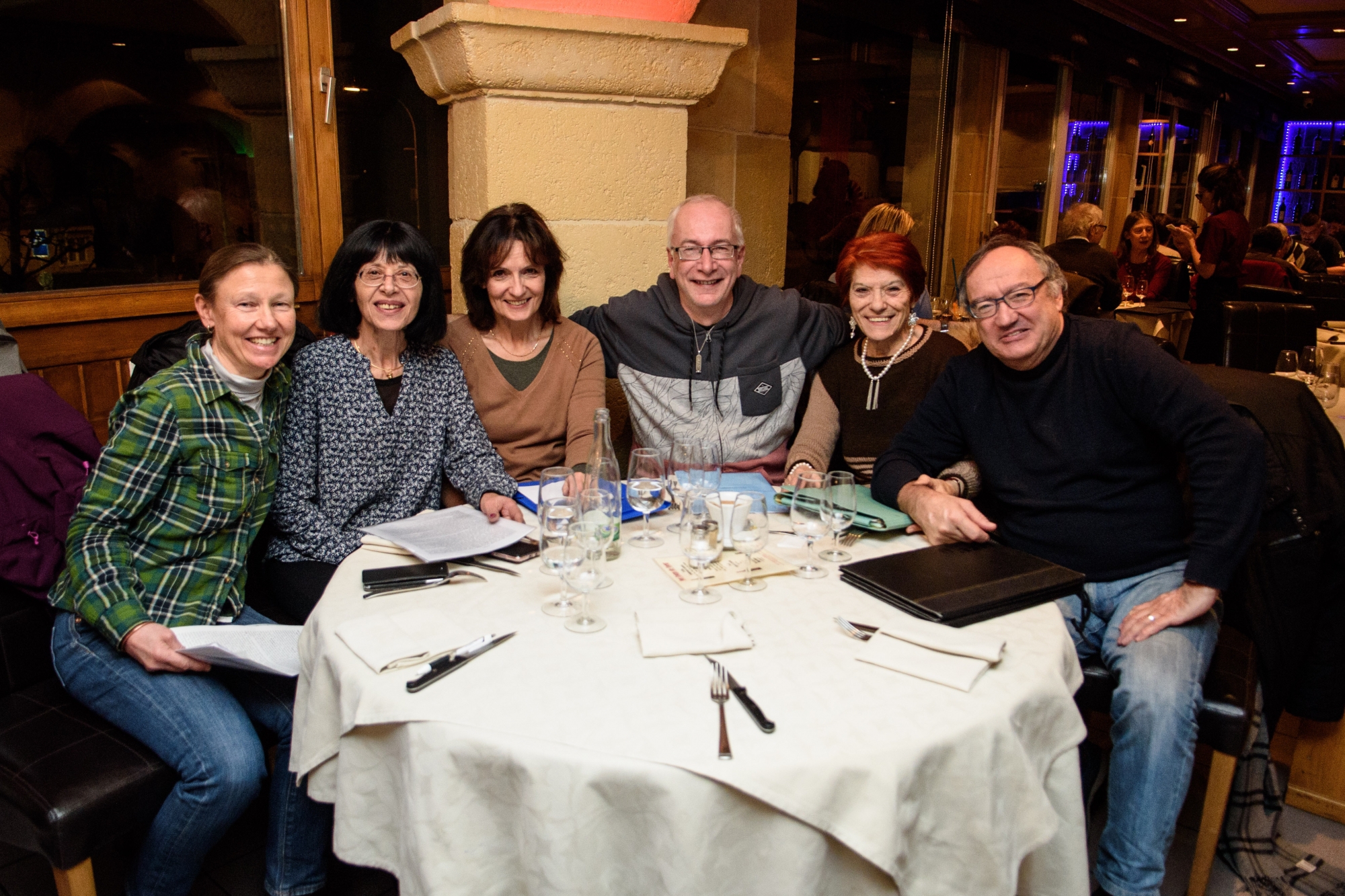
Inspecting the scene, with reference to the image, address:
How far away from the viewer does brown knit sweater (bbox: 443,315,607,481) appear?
2.42 meters

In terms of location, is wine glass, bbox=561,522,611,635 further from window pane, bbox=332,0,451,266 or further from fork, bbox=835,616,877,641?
window pane, bbox=332,0,451,266

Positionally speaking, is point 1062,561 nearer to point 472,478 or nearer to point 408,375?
point 472,478

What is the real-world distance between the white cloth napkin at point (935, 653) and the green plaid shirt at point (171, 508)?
1.28 metres

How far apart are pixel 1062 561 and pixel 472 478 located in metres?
1.32

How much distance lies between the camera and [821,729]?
1114 mm

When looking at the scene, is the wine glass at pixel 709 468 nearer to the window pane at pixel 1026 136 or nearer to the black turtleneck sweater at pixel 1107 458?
the black turtleneck sweater at pixel 1107 458

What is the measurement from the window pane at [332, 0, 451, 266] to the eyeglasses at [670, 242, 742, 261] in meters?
1.31

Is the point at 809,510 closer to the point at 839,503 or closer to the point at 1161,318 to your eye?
the point at 839,503

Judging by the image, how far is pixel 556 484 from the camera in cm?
158

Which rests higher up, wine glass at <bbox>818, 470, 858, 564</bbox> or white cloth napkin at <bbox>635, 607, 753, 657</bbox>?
wine glass at <bbox>818, 470, 858, 564</bbox>

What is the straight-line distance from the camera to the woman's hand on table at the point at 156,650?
64.7 inches

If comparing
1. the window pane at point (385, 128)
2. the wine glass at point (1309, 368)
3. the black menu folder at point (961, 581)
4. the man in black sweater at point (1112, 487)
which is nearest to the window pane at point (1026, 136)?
the wine glass at point (1309, 368)

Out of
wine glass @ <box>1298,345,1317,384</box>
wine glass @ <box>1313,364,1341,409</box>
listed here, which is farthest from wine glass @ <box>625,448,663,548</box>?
wine glass @ <box>1298,345,1317,384</box>

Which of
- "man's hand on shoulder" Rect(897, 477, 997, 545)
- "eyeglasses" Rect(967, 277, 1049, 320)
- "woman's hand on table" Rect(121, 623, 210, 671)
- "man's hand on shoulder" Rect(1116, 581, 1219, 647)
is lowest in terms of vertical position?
"woman's hand on table" Rect(121, 623, 210, 671)
